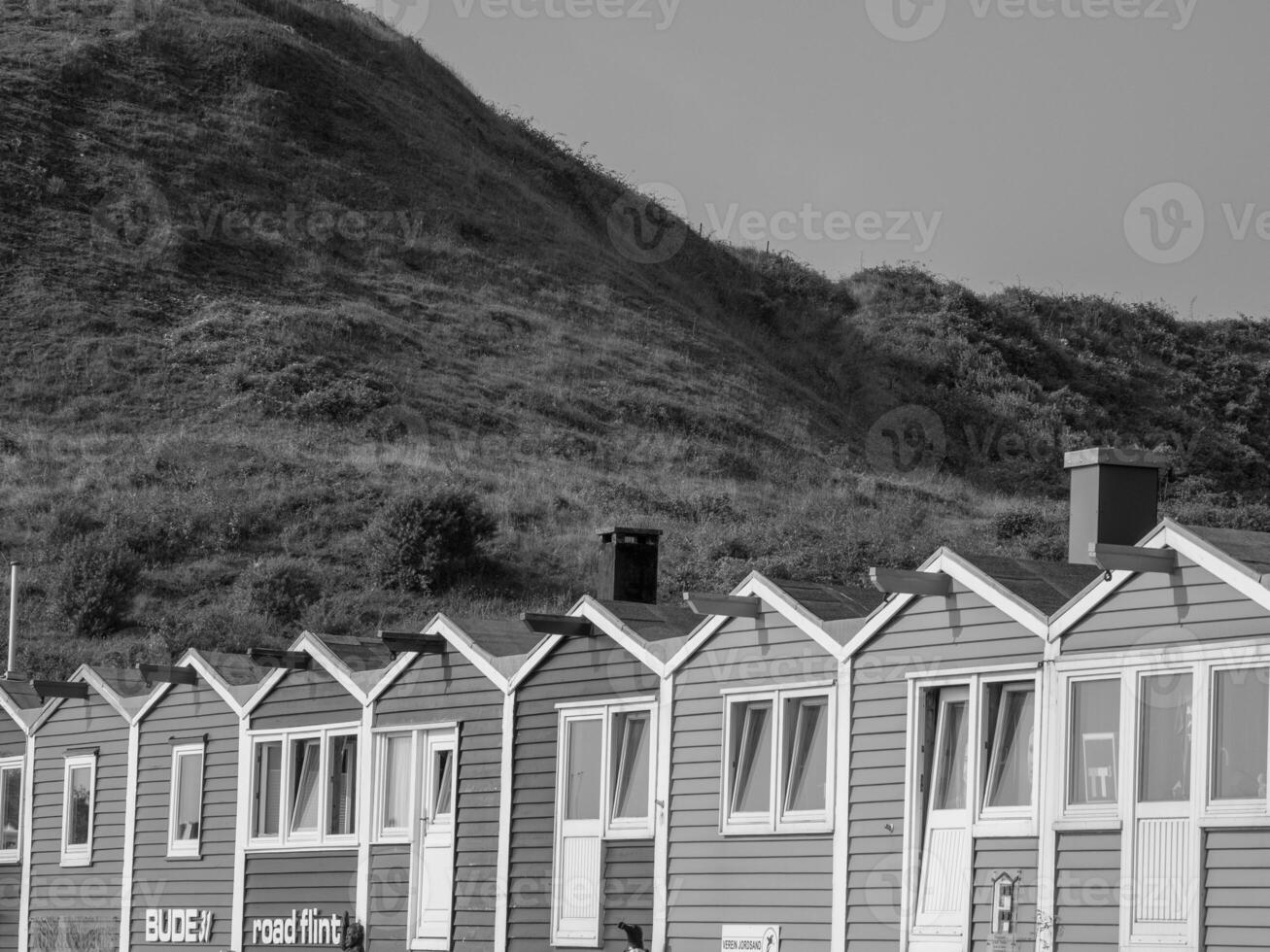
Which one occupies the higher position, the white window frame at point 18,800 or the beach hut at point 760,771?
the beach hut at point 760,771

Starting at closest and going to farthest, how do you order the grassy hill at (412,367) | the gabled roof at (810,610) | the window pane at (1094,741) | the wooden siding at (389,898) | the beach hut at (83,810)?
the window pane at (1094,741) < the gabled roof at (810,610) < the wooden siding at (389,898) < the beach hut at (83,810) < the grassy hill at (412,367)

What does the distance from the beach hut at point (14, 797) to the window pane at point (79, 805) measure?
3.25ft

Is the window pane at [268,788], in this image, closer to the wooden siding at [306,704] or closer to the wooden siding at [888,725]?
the wooden siding at [306,704]

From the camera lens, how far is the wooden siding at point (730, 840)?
18281 mm

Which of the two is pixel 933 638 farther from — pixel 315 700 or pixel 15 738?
pixel 15 738

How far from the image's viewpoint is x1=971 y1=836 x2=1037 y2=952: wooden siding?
16.0 m

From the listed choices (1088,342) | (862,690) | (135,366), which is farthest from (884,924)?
(1088,342)

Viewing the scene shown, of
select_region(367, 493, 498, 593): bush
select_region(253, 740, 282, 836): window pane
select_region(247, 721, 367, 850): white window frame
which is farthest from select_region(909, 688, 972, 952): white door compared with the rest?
select_region(367, 493, 498, 593): bush

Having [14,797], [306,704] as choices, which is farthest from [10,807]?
[306,704]

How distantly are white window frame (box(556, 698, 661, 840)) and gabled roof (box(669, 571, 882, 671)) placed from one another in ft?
2.62

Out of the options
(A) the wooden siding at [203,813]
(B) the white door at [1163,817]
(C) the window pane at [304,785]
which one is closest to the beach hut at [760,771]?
(B) the white door at [1163,817]

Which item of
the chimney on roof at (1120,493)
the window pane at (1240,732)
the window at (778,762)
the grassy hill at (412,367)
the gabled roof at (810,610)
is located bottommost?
the window at (778,762)

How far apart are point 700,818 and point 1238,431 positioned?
7485 centimetres

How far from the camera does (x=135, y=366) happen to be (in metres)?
64.9
